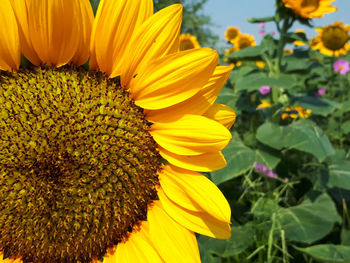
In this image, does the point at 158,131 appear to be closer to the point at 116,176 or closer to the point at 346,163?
the point at 116,176

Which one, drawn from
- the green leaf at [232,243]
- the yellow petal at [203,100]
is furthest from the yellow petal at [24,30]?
the green leaf at [232,243]

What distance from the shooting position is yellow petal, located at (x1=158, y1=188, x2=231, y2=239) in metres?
0.83

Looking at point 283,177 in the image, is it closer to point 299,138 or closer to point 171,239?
A: point 299,138

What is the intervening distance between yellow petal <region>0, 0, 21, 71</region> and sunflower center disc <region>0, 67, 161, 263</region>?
0.04m

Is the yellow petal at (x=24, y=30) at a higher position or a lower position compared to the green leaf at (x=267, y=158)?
higher

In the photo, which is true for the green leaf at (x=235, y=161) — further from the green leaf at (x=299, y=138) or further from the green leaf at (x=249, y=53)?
the green leaf at (x=249, y=53)

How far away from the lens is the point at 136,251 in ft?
2.84

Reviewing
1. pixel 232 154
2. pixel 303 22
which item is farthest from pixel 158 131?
pixel 303 22

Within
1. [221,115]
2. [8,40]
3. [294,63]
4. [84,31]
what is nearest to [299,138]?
[294,63]

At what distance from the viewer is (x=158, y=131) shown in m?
0.84

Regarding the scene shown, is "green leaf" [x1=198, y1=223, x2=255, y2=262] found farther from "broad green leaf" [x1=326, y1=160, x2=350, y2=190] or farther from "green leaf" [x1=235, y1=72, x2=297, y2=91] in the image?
"green leaf" [x1=235, y1=72, x2=297, y2=91]

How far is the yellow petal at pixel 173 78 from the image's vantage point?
776 mm

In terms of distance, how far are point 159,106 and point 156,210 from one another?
10.8 inches

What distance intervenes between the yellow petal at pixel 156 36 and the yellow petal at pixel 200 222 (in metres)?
0.38
